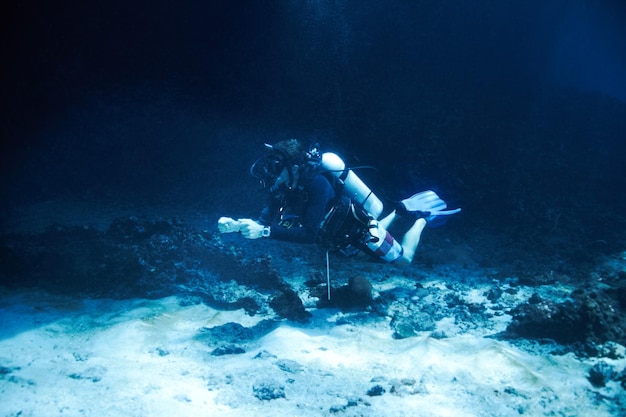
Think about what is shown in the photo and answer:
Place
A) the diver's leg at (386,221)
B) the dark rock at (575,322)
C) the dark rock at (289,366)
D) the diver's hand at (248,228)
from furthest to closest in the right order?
the diver's leg at (386,221) → the diver's hand at (248,228) → the dark rock at (575,322) → the dark rock at (289,366)

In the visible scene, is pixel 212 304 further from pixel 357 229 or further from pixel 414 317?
pixel 414 317

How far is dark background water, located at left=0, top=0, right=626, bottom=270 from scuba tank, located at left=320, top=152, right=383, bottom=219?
2690 millimetres

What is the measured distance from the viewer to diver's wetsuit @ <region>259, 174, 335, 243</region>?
4496mm

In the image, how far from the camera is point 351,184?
5188mm

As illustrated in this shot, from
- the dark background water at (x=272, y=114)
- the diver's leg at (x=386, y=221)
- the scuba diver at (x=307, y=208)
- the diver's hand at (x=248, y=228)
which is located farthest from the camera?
the dark background water at (x=272, y=114)

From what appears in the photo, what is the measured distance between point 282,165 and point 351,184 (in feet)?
3.88

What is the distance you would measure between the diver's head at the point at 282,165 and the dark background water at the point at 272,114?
3.36 m

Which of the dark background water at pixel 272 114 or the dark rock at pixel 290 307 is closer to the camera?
the dark rock at pixel 290 307

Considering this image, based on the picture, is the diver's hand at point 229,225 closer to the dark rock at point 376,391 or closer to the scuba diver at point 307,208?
the scuba diver at point 307,208

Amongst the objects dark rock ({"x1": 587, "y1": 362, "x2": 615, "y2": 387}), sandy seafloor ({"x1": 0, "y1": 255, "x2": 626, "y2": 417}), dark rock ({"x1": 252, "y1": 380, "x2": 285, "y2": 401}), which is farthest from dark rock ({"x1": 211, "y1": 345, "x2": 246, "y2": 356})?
dark rock ({"x1": 587, "y1": 362, "x2": 615, "y2": 387})

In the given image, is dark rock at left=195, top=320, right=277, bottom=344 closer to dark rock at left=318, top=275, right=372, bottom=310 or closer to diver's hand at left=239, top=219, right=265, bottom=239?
dark rock at left=318, top=275, right=372, bottom=310

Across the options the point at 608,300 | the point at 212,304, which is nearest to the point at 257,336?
the point at 212,304

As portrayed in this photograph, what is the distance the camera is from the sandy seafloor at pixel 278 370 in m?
2.72

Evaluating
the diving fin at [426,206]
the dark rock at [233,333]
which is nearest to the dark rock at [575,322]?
the diving fin at [426,206]
